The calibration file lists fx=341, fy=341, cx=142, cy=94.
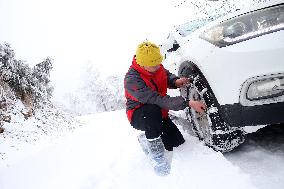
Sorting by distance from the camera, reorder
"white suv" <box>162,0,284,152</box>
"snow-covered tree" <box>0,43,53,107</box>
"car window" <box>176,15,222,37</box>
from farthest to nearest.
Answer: "snow-covered tree" <box>0,43,53,107</box>, "car window" <box>176,15,222,37</box>, "white suv" <box>162,0,284,152</box>

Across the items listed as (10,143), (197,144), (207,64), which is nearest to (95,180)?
(197,144)

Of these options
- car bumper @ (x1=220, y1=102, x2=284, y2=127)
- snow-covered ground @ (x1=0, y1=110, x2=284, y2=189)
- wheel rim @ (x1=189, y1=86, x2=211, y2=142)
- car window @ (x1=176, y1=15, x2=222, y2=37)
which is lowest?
snow-covered ground @ (x1=0, y1=110, x2=284, y2=189)

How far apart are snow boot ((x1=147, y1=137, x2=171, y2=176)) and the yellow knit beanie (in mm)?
764

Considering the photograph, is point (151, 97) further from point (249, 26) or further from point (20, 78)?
point (20, 78)

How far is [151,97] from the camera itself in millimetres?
3244

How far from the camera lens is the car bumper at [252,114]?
2.38m

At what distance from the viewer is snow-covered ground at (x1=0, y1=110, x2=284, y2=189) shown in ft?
8.90

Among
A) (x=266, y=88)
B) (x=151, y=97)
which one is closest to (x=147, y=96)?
(x=151, y=97)

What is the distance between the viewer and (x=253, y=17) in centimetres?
248

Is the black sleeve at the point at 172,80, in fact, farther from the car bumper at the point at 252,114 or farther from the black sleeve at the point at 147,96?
the car bumper at the point at 252,114

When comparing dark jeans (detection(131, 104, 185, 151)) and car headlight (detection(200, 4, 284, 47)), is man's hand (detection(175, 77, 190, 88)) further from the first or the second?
car headlight (detection(200, 4, 284, 47))

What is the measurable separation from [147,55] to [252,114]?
118 centimetres

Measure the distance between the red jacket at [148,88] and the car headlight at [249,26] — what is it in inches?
30.2

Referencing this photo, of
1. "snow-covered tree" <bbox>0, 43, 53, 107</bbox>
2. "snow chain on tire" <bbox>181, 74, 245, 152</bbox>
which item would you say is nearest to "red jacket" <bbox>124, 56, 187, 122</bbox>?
"snow chain on tire" <bbox>181, 74, 245, 152</bbox>
